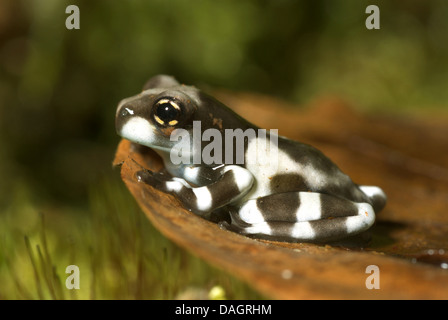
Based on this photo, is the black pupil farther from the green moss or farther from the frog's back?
the green moss

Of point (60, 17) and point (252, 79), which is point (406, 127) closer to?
point (252, 79)

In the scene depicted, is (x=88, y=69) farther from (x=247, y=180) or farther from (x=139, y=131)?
(x=247, y=180)

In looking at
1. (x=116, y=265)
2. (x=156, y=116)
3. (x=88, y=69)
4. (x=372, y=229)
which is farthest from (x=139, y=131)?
(x=88, y=69)

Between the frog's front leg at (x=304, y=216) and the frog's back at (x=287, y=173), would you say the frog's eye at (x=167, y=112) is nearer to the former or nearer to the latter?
the frog's back at (x=287, y=173)

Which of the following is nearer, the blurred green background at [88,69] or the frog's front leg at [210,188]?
the frog's front leg at [210,188]

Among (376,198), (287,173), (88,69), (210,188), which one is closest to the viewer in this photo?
(210,188)

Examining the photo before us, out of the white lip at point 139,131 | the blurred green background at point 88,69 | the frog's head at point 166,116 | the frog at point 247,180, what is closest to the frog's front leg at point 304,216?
the frog at point 247,180
